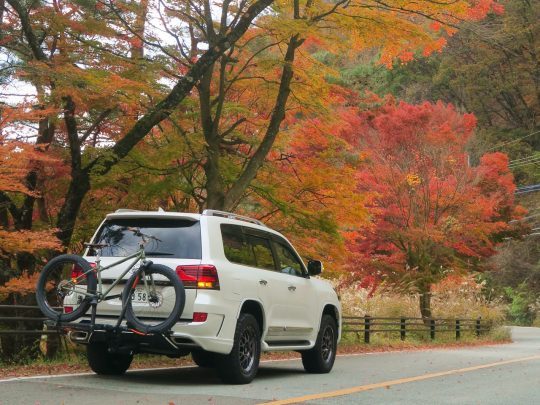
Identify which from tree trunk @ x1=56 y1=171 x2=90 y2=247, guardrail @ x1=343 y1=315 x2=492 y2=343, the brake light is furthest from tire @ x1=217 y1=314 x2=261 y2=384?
guardrail @ x1=343 y1=315 x2=492 y2=343

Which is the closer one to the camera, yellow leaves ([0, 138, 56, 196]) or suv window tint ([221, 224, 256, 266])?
suv window tint ([221, 224, 256, 266])

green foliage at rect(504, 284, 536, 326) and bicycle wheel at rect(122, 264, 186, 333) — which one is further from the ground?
green foliage at rect(504, 284, 536, 326)

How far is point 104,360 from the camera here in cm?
978

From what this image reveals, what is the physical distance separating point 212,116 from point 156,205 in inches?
99.0

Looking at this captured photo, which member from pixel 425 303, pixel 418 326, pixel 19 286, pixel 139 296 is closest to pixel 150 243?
pixel 139 296

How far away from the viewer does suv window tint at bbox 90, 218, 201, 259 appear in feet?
29.1

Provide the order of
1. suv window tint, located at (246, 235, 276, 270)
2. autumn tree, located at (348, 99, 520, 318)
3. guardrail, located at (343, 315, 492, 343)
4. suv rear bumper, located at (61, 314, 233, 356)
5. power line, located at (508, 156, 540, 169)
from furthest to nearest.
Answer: power line, located at (508, 156, 540, 169) < autumn tree, located at (348, 99, 520, 318) < guardrail, located at (343, 315, 492, 343) < suv window tint, located at (246, 235, 276, 270) < suv rear bumper, located at (61, 314, 233, 356)

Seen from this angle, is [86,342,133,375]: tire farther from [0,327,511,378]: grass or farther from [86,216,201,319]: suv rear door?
[86,216,201,319]: suv rear door

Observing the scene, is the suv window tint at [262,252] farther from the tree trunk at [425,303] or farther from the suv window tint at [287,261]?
the tree trunk at [425,303]

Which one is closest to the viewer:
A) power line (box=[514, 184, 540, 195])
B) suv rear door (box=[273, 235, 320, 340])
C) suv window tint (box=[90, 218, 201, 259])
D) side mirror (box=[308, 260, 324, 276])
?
suv window tint (box=[90, 218, 201, 259])

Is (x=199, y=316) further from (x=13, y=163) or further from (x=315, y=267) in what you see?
(x=13, y=163)

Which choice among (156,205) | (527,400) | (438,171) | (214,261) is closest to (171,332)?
(214,261)

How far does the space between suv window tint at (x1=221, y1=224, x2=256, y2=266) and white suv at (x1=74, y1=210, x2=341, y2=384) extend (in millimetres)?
14

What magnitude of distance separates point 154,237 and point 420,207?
20720 millimetres
